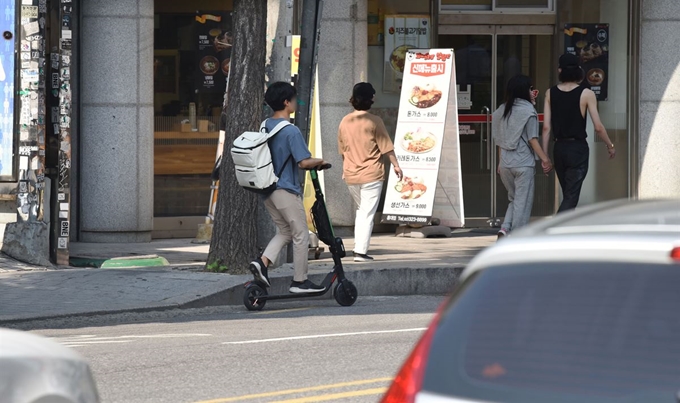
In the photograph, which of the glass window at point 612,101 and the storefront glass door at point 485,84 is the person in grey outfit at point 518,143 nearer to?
the storefront glass door at point 485,84

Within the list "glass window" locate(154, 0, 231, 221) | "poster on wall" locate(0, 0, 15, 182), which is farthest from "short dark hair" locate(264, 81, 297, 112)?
"glass window" locate(154, 0, 231, 221)

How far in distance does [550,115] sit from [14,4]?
225 inches

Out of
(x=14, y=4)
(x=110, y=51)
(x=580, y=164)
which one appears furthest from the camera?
(x=110, y=51)

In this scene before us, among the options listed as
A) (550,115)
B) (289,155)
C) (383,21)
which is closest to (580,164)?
(550,115)

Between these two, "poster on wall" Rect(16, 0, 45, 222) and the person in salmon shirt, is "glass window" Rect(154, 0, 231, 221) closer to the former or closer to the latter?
"poster on wall" Rect(16, 0, 45, 222)

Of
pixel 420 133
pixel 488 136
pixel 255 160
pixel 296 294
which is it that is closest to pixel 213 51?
pixel 420 133

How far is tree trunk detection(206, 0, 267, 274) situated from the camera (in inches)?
484

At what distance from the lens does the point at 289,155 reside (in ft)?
34.6

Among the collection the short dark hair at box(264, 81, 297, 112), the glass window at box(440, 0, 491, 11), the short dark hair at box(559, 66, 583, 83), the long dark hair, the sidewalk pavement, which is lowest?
the sidewalk pavement

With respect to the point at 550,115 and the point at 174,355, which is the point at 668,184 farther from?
the point at 174,355

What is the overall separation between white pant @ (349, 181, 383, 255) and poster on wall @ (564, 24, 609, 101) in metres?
5.26

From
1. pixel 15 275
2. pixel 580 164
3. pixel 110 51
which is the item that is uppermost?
pixel 110 51

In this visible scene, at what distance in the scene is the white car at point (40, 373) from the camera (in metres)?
3.67

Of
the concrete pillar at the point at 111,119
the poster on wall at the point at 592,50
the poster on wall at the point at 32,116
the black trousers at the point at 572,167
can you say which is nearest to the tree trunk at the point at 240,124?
the poster on wall at the point at 32,116
